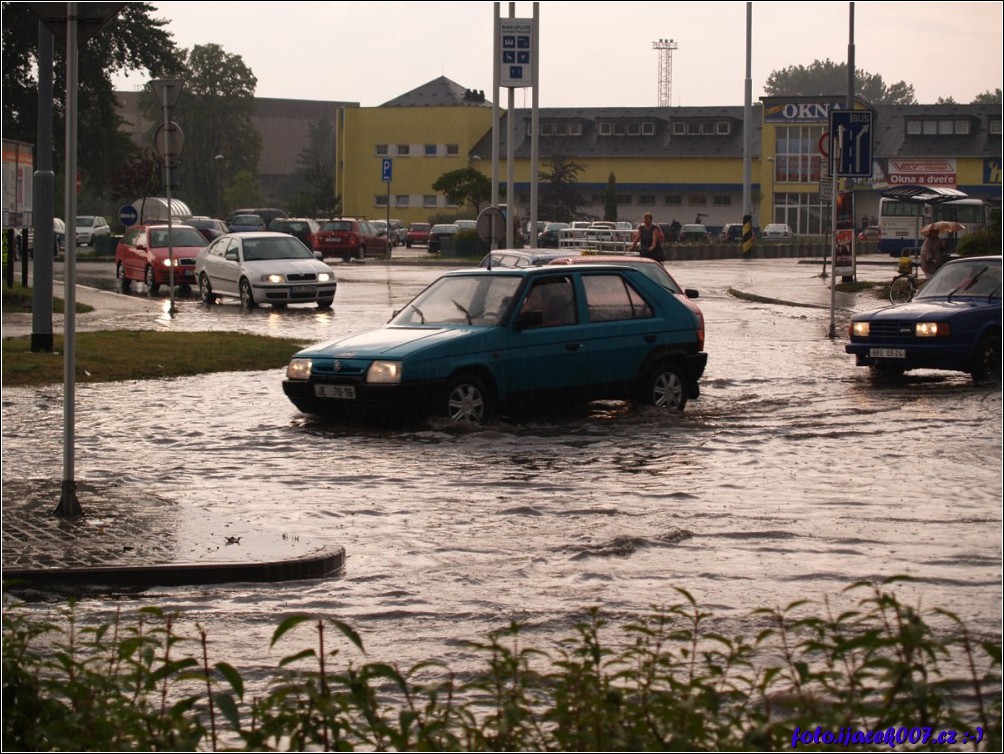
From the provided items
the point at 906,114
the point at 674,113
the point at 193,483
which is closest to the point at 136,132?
the point at 674,113

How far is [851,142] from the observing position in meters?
26.2

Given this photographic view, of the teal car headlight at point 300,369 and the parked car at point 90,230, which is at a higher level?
the parked car at point 90,230

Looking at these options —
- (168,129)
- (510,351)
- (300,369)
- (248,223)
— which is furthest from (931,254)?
(248,223)

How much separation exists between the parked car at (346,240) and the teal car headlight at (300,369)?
47683 millimetres

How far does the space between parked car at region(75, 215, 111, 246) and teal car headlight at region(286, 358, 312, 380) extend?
5735cm

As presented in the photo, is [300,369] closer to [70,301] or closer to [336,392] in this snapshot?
[336,392]

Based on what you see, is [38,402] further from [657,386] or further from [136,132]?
[136,132]

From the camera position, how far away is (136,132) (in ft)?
256

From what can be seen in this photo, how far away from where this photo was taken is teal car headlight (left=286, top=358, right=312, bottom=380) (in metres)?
15.4

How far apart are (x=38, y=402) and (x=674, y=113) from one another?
310ft

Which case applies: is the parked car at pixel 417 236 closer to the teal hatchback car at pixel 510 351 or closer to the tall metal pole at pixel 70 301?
the teal hatchback car at pixel 510 351

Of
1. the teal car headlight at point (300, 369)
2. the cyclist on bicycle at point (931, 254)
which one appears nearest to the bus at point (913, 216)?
the cyclist on bicycle at point (931, 254)

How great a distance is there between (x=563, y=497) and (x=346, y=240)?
2097 inches

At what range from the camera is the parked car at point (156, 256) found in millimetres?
39656
